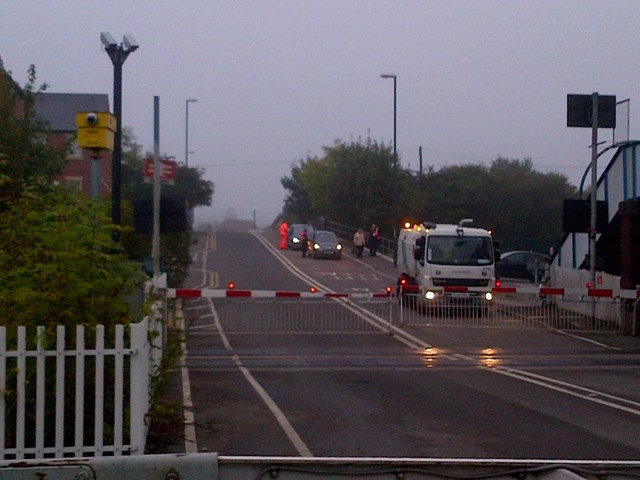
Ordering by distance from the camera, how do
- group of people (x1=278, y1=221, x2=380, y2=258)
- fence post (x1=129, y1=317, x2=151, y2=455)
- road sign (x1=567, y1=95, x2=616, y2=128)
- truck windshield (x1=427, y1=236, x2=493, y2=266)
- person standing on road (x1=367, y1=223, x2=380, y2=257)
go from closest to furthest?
1. fence post (x1=129, y1=317, x2=151, y2=455)
2. road sign (x1=567, y1=95, x2=616, y2=128)
3. truck windshield (x1=427, y1=236, x2=493, y2=266)
4. group of people (x1=278, y1=221, x2=380, y2=258)
5. person standing on road (x1=367, y1=223, x2=380, y2=257)

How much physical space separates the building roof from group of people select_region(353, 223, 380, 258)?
736 inches

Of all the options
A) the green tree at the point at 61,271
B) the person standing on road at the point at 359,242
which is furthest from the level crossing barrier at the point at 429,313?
the person standing on road at the point at 359,242

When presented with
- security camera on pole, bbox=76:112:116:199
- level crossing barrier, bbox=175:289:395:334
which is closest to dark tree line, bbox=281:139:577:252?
level crossing barrier, bbox=175:289:395:334

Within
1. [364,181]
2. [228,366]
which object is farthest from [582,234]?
[364,181]

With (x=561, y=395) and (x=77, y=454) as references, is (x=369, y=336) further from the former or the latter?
(x=77, y=454)

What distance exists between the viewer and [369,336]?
24.0 metres

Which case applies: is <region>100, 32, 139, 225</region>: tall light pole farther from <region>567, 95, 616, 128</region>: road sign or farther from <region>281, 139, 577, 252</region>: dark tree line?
<region>281, 139, 577, 252</region>: dark tree line

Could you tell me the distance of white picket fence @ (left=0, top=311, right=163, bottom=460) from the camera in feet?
26.8

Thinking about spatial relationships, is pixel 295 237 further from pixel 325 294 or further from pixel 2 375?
pixel 2 375

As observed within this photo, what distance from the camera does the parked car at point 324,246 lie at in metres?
56.9

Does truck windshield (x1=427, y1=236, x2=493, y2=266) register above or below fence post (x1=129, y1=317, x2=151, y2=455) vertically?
above

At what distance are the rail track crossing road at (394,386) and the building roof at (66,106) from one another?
36.2 meters

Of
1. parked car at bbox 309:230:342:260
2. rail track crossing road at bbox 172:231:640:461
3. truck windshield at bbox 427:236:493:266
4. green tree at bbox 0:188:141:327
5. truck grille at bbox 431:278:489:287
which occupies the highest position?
parked car at bbox 309:230:342:260

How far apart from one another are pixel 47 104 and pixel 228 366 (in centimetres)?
5167
